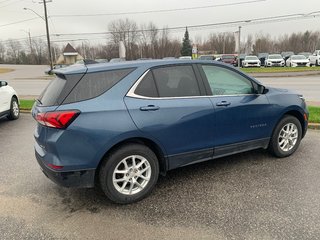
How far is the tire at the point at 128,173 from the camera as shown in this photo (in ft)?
11.0

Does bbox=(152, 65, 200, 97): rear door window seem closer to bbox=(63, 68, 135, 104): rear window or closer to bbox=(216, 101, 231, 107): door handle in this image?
bbox=(216, 101, 231, 107): door handle

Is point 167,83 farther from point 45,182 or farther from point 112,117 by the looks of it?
point 45,182

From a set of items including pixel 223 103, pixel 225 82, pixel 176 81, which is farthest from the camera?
pixel 225 82

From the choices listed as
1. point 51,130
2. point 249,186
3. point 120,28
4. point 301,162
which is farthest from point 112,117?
point 120,28

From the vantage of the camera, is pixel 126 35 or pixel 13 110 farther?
pixel 126 35

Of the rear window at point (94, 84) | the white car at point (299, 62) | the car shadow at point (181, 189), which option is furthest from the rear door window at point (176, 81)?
the white car at point (299, 62)

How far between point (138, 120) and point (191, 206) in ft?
3.86

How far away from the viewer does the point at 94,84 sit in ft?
10.9

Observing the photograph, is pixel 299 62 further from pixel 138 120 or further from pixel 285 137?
pixel 138 120

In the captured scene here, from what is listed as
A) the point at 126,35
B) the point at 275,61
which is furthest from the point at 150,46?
the point at 275,61

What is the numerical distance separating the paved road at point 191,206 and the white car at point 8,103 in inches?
165

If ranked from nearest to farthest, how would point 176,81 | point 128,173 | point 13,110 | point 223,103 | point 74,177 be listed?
point 74,177, point 128,173, point 176,81, point 223,103, point 13,110

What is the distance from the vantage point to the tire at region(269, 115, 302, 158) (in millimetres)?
4672

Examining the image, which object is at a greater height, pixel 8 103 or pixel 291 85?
pixel 8 103
